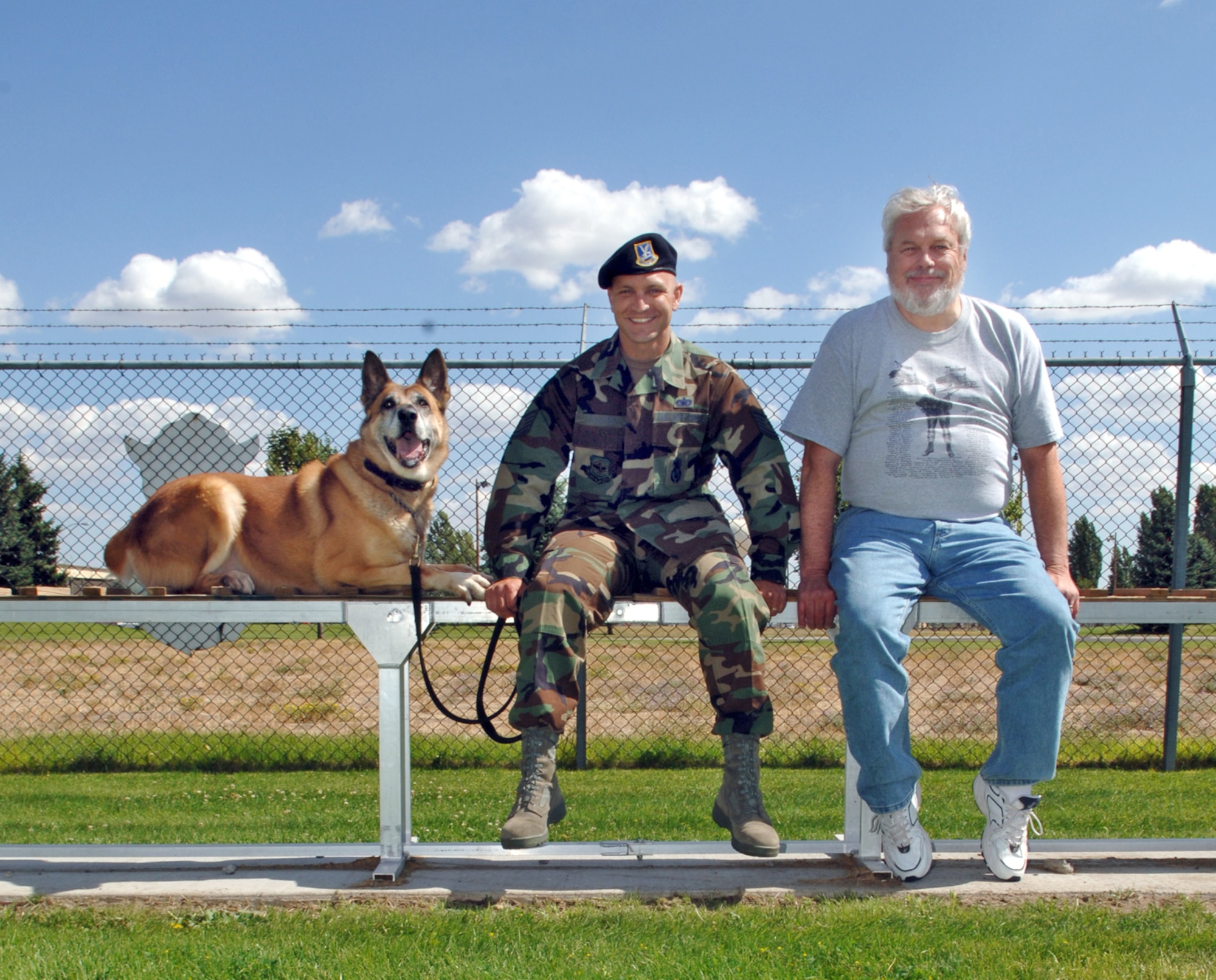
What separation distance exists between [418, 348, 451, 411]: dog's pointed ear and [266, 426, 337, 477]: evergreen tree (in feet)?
7.07

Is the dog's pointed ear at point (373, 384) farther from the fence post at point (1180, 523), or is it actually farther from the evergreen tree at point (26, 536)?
the fence post at point (1180, 523)

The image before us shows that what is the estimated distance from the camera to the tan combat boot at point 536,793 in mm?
2387

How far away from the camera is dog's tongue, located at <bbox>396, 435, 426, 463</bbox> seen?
366 centimetres

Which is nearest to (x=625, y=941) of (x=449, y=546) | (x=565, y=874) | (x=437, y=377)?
(x=565, y=874)

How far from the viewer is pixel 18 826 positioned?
4.04 metres

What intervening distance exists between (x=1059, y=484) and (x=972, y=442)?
35cm

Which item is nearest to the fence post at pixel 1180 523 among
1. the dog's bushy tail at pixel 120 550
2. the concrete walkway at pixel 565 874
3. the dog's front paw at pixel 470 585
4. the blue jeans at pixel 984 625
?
the concrete walkway at pixel 565 874

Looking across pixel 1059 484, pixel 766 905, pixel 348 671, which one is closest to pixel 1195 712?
pixel 1059 484

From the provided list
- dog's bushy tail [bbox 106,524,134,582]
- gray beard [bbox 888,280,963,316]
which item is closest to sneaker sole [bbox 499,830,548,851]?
gray beard [bbox 888,280,963,316]

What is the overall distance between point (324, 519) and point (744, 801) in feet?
7.00

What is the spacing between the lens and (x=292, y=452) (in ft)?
20.5

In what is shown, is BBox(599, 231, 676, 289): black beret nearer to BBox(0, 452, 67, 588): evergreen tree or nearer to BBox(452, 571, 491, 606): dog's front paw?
BBox(452, 571, 491, 606): dog's front paw

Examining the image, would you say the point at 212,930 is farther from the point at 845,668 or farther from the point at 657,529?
the point at 845,668

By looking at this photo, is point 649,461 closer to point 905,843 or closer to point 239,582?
point 905,843
